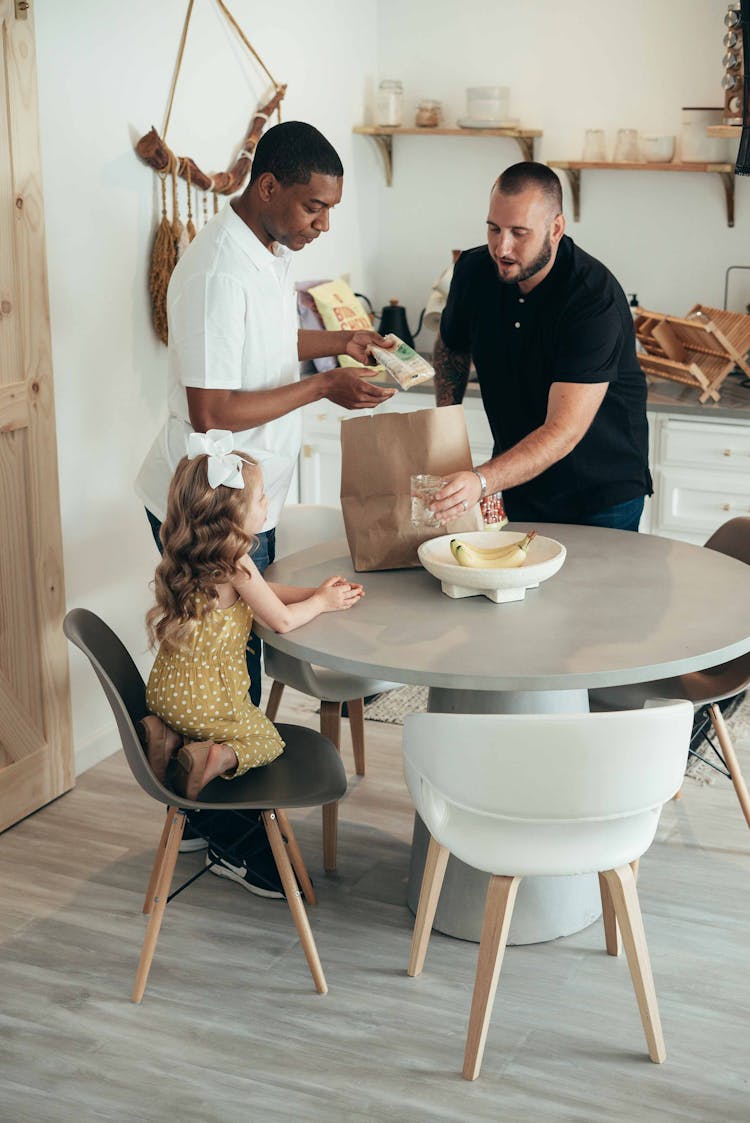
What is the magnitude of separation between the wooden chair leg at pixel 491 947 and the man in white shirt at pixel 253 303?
3.27 feet

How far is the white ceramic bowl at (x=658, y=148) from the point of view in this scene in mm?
4262

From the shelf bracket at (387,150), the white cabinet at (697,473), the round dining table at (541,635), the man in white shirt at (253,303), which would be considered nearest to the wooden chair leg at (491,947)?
the round dining table at (541,635)

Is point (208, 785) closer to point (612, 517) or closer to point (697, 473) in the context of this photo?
point (612, 517)

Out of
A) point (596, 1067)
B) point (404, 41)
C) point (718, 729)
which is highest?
point (404, 41)

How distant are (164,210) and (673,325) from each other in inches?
71.4

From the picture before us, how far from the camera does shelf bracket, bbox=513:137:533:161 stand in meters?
→ 4.52

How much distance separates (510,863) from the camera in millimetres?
2025

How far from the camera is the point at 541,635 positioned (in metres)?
2.17

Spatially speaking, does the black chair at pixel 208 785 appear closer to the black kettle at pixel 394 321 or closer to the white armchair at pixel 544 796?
the white armchair at pixel 544 796

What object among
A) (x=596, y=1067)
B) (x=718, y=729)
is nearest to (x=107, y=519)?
(x=718, y=729)

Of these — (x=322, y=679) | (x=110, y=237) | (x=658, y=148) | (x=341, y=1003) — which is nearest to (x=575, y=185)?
(x=658, y=148)

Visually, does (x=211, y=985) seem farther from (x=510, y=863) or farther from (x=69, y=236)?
Result: (x=69, y=236)

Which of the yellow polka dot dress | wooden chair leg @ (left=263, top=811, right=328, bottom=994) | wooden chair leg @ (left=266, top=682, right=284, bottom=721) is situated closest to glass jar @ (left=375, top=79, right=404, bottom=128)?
wooden chair leg @ (left=266, top=682, right=284, bottom=721)

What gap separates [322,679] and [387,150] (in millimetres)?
2693
